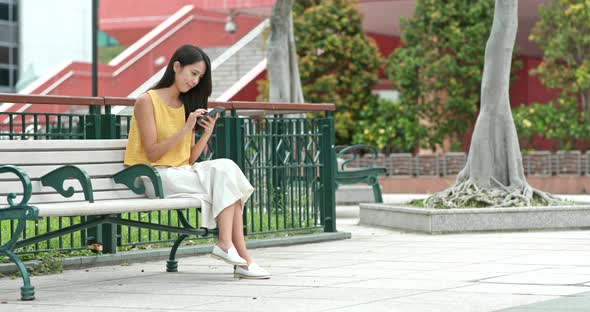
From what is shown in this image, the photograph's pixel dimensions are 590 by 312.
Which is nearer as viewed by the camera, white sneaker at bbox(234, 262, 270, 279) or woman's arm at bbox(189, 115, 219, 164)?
white sneaker at bbox(234, 262, 270, 279)

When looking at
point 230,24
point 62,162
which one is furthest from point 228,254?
point 230,24

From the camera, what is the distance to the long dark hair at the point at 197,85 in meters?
8.28

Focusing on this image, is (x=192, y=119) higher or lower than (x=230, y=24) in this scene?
lower

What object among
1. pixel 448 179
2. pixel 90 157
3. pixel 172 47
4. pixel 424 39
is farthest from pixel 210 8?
pixel 90 157

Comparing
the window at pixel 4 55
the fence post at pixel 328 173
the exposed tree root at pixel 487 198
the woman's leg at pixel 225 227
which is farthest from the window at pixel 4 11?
the woman's leg at pixel 225 227

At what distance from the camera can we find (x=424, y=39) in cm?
2673

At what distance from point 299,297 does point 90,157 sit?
6.60 ft

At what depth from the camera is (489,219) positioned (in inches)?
494

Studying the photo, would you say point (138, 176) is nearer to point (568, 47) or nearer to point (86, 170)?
point (86, 170)

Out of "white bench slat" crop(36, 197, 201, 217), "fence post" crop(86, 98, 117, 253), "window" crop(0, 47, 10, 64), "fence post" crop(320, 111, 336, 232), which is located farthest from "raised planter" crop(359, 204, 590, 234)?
"window" crop(0, 47, 10, 64)

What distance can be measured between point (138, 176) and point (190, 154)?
0.52 m

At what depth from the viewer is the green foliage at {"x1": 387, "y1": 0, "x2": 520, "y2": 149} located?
1031 inches

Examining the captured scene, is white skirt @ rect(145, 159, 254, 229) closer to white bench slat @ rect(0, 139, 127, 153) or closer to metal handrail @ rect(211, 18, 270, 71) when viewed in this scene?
white bench slat @ rect(0, 139, 127, 153)

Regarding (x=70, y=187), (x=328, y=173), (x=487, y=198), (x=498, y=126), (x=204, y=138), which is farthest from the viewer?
(x=498, y=126)
